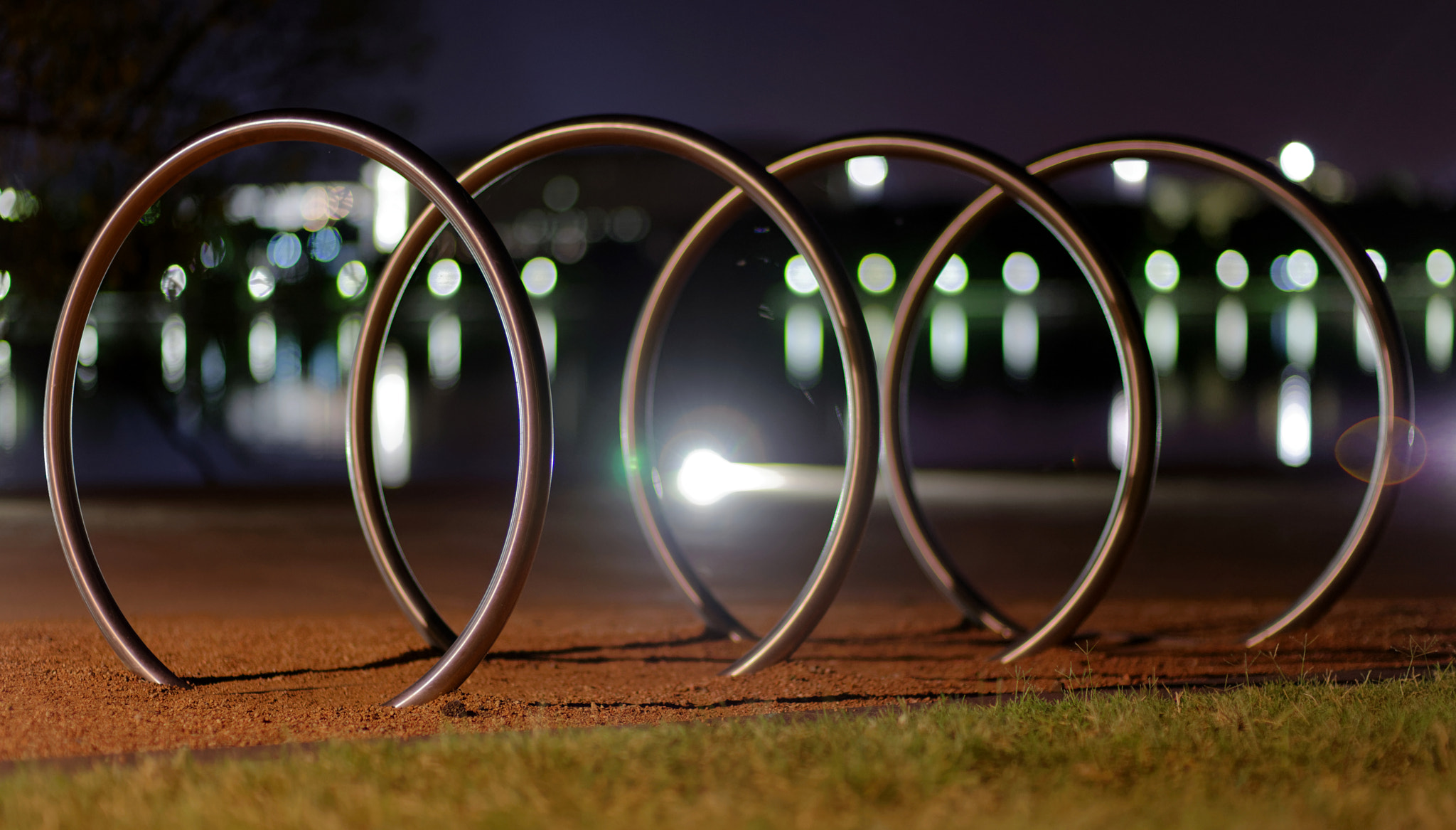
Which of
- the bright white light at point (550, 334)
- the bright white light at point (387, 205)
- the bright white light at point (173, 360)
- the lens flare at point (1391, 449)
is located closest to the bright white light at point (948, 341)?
the bright white light at point (550, 334)

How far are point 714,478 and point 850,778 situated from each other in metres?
15.4

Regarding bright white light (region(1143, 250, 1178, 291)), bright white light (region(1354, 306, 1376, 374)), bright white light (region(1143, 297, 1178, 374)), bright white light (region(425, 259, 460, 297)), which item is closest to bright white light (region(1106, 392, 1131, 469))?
bright white light (region(1143, 297, 1178, 374))

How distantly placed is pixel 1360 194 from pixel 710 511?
58.0 metres

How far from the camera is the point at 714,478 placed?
1903 cm

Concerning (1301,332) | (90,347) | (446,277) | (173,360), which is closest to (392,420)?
(446,277)

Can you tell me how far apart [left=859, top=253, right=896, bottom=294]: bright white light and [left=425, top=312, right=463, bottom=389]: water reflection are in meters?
21.9

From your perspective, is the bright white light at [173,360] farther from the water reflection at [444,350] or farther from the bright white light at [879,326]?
the bright white light at [879,326]

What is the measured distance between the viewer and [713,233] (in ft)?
22.9

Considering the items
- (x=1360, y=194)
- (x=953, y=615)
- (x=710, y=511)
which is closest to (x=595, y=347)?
(x=1360, y=194)

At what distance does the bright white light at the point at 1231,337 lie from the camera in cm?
6662

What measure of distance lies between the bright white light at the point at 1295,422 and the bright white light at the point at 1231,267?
11.8m

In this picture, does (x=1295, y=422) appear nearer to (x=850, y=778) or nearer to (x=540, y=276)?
(x=850, y=778)

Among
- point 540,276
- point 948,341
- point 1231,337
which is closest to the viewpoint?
point 540,276

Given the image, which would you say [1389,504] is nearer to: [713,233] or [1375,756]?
[1375,756]
